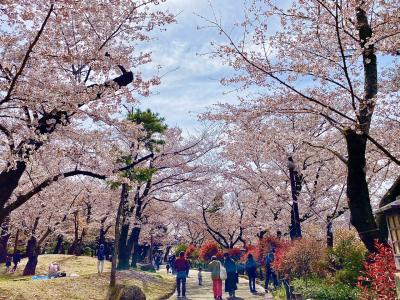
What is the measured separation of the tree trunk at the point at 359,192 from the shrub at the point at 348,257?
300 cm

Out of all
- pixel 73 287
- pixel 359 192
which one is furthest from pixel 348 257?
pixel 73 287

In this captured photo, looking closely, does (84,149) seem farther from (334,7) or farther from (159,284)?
(159,284)

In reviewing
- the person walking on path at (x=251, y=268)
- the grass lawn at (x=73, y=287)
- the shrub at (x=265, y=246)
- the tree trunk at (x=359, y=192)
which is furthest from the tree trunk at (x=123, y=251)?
the tree trunk at (x=359, y=192)

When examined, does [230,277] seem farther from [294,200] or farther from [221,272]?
[294,200]

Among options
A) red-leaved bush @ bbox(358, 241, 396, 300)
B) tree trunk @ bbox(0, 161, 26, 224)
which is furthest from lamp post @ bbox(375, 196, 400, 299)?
tree trunk @ bbox(0, 161, 26, 224)

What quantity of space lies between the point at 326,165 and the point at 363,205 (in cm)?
1123

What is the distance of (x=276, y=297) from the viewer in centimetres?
1391

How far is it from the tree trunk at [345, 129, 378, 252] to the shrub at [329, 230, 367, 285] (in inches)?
118

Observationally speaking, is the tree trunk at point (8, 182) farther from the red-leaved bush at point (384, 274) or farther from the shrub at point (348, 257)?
the shrub at point (348, 257)

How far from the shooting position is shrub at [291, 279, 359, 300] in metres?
9.16

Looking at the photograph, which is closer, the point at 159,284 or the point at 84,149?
the point at 84,149

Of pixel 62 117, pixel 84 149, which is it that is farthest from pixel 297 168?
pixel 62 117

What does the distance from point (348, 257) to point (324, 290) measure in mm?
1521

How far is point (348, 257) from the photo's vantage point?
1096 centimetres
